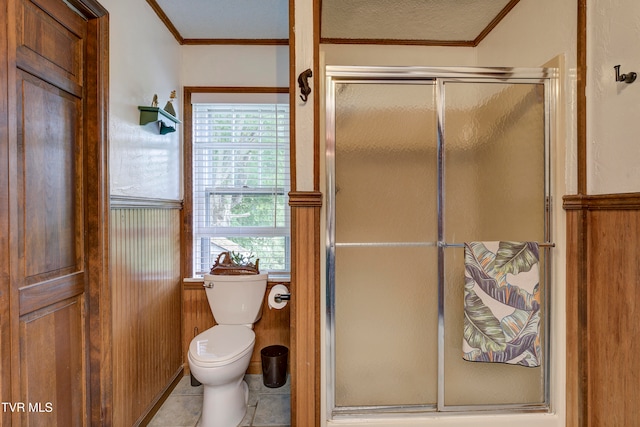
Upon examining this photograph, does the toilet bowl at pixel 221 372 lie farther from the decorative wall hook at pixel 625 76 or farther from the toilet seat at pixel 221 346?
the decorative wall hook at pixel 625 76

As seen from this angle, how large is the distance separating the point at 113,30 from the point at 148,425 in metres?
2.07

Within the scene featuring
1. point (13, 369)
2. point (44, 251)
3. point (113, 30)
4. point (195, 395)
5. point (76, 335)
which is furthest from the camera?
point (195, 395)

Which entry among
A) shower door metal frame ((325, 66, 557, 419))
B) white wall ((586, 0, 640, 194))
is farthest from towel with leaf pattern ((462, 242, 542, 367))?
white wall ((586, 0, 640, 194))

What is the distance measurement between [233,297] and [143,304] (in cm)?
53

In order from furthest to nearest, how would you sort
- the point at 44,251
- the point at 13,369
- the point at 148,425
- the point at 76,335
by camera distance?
the point at 148,425 < the point at 76,335 < the point at 44,251 < the point at 13,369

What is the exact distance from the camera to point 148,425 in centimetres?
183

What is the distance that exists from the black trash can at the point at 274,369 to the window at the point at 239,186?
0.60 metres

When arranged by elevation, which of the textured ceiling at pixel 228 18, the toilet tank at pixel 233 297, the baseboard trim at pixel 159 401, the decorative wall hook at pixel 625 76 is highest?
the textured ceiling at pixel 228 18

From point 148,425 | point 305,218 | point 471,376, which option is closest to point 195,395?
point 148,425

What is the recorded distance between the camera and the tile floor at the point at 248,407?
73.2 inches

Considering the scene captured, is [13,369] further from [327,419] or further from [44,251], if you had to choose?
[327,419]

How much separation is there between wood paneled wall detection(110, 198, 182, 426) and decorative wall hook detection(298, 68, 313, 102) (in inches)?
40.6

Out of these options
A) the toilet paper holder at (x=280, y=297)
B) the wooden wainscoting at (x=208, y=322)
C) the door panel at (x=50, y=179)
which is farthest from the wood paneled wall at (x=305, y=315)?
the door panel at (x=50, y=179)

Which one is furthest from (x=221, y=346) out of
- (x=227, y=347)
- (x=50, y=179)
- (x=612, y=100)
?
(x=612, y=100)
